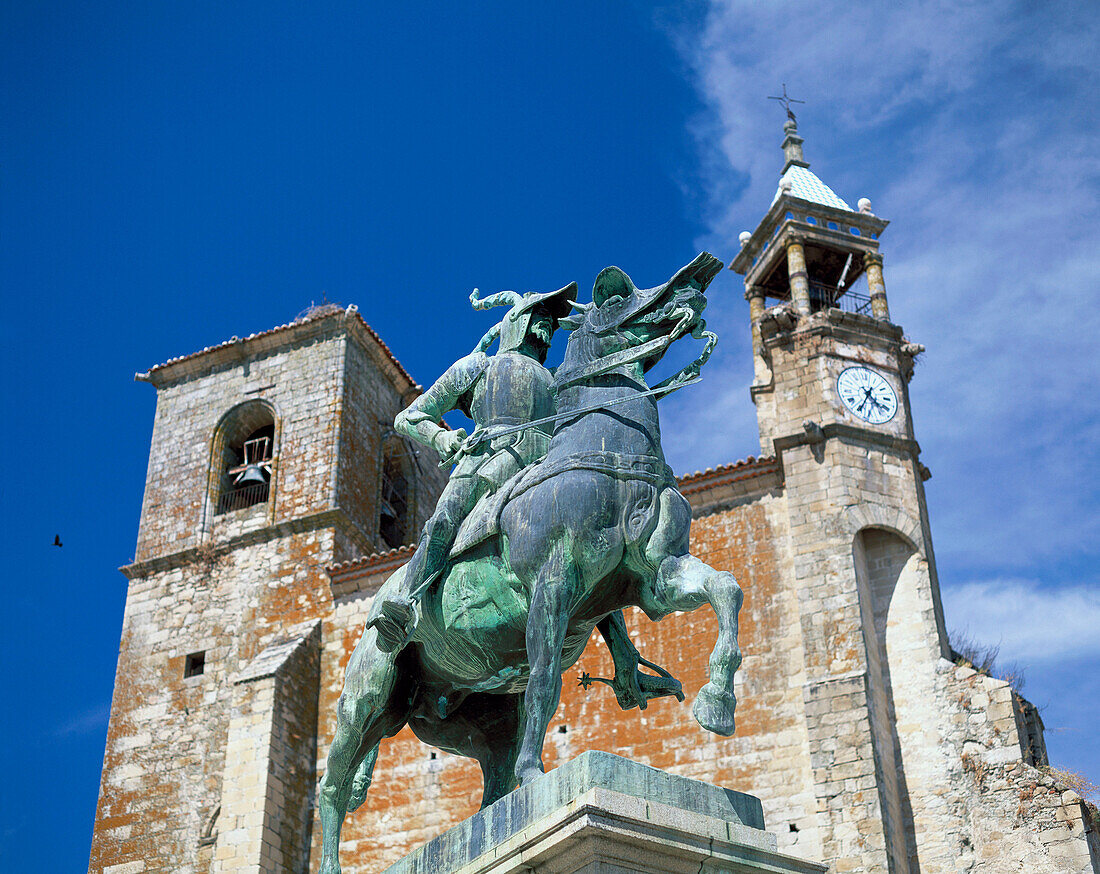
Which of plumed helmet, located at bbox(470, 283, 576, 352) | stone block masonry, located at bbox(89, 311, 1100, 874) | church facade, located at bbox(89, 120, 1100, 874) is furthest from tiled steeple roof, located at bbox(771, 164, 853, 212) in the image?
plumed helmet, located at bbox(470, 283, 576, 352)

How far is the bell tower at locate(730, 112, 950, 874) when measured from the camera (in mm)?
15070

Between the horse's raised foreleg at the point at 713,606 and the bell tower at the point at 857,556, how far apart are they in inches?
401

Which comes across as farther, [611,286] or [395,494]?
[395,494]

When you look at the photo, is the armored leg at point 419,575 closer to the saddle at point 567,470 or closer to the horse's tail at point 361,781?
the saddle at point 567,470

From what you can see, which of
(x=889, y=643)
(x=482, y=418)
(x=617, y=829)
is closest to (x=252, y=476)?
(x=889, y=643)

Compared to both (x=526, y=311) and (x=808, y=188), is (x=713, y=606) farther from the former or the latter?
(x=808, y=188)

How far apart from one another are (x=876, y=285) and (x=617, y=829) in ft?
55.9

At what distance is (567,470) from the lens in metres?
5.67

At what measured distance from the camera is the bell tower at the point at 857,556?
1507cm

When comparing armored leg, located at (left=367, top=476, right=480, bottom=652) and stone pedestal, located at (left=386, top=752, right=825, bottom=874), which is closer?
stone pedestal, located at (left=386, top=752, right=825, bottom=874)

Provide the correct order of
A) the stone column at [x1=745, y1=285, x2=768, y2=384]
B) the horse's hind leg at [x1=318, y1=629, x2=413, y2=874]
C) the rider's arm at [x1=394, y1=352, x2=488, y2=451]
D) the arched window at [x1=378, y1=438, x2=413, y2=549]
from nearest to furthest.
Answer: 1. the horse's hind leg at [x1=318, y1=629, x2=413, y2=874]
2. the rider's arm at [x1=394, y1=352, x2=488, y2=451]
3. the stone column at [x1=745, y1=285, x2=768, y2=384]
4. the arched window at [x1=378, y1=438, x2=413, y2=549]

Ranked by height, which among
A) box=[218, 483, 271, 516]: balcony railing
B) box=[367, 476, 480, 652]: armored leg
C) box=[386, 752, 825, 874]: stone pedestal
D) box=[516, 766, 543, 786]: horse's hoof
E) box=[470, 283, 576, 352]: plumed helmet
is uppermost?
box=[218, 483, 271, 516]: balcony railing

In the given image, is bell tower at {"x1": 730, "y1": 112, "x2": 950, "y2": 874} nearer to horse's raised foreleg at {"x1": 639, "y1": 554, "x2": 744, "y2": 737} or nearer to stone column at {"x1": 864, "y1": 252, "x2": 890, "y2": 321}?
stone column at {"x1": 864, "y1": 252, "x2": 890, "y2": 321}

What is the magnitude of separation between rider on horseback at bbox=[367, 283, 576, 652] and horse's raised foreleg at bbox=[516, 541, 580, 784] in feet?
2.29
